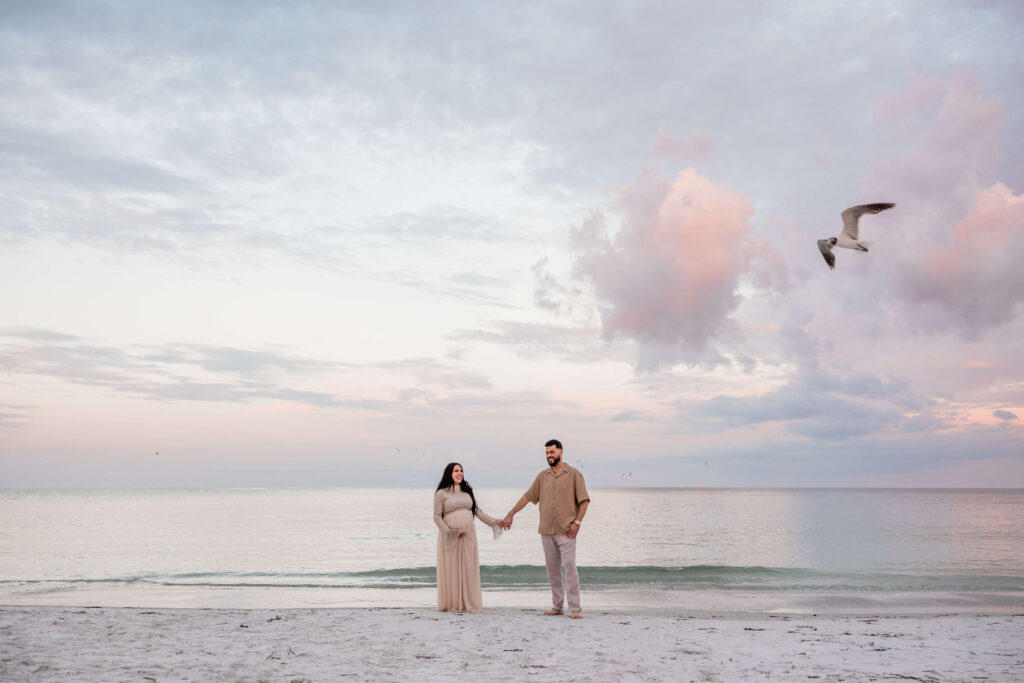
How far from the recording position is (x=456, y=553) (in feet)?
36.0

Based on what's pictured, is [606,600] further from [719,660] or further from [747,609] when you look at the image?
[719,660]

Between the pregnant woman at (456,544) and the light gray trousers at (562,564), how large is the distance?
973 mm

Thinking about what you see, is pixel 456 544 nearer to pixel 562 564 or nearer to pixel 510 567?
pixel 562 564

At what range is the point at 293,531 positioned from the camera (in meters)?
36.8

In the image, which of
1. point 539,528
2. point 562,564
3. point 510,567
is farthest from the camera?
point 510,567

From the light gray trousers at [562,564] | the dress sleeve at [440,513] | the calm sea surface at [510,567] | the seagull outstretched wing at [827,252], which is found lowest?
the calm sea surface at [510,567]

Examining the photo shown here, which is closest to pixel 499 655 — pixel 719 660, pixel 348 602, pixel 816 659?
pixel 719 660

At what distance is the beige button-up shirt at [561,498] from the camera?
10234 millimetres

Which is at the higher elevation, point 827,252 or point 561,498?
point 827,252

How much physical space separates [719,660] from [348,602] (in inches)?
373

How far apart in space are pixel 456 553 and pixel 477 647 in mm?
2682

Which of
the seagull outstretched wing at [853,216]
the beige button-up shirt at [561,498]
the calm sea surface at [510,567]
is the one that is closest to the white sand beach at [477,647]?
the beige button-up shirt at [561,498]

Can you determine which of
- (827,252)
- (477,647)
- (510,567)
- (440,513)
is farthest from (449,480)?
(510,567)

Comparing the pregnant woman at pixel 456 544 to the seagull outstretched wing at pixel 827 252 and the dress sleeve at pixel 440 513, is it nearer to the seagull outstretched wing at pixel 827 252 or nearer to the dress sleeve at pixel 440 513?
the dress sleeve at pixel 440 513
